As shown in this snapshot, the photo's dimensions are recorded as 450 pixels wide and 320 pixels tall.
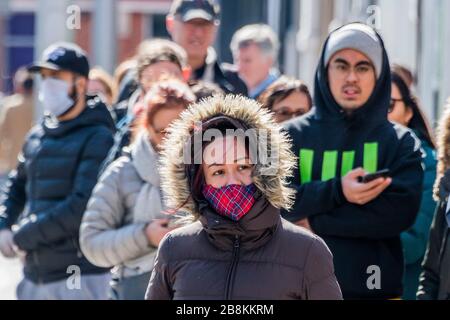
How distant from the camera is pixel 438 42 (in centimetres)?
1116

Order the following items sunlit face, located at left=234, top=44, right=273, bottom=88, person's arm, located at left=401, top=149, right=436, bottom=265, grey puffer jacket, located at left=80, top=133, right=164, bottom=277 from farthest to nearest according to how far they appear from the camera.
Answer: sunlit face, located at left=234, top=44, right=273, bottom=88 < person's arm, located at left=401, top=149, right=436, bottom=265 < grey puffer jacket, located at left=80, top=133, right=164, bottom=277

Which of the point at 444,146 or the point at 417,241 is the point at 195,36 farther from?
the point at 444,146

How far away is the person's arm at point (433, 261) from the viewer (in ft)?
19.8

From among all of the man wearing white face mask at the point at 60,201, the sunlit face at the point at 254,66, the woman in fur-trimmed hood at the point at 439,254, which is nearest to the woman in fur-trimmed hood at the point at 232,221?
the woman in fur-trimmed hood at the point at 439,254

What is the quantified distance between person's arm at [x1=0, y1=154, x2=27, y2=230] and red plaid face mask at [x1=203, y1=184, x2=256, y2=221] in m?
3.25

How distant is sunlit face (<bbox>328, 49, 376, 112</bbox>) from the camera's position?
6.60 m

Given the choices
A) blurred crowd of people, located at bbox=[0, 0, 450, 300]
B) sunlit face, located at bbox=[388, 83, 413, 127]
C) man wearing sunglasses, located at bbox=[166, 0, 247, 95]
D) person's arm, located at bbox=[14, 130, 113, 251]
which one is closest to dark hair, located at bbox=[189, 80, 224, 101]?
blurred crowd of people, located at bbox=[0, 0, 450, 300]

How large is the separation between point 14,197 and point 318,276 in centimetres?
366

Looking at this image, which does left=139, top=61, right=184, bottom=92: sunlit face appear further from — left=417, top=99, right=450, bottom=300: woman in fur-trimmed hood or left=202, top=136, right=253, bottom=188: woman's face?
left=202, top=136, right=253, bottom=188: woman's face

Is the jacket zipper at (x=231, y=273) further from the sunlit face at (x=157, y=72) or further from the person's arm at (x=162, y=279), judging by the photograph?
the sunlit face at (x=157, y=72)

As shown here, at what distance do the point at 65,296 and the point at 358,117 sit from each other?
6.77 feet

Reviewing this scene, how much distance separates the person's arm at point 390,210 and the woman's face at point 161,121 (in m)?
0.77

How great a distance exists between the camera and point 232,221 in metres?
4.92
